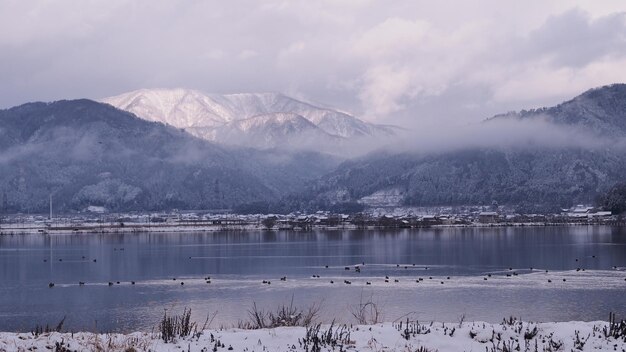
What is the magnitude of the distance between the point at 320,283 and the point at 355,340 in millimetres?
43874

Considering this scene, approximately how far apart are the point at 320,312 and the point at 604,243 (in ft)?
249

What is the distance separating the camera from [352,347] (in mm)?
18172

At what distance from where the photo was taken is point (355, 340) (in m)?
18.9

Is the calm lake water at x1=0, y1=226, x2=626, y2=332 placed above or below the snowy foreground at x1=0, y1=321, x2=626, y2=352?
below

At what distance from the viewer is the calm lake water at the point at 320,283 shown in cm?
4525

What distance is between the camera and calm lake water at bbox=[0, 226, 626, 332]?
148ft

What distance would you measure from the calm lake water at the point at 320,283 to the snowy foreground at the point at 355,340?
50.8ft

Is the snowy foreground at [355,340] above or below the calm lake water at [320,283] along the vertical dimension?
above

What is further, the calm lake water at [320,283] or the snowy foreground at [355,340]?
the calm lake water at [320,283]

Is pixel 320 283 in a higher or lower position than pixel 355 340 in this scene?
lower

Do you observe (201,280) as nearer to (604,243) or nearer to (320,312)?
(320,312)

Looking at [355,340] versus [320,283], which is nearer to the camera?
[355,340]

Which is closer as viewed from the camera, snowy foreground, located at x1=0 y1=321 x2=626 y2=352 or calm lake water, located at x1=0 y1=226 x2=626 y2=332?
snowy foreground, located at x1=0 y1=321 x2=626 y2=352

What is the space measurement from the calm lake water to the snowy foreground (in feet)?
50.8
